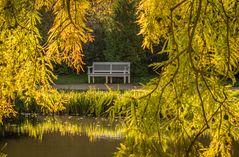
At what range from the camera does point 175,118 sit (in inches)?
67.4

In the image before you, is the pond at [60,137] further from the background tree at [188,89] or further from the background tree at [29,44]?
the background tree at [188,89]

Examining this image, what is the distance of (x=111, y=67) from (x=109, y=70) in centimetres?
14

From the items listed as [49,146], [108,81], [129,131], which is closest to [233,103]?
[129,131]

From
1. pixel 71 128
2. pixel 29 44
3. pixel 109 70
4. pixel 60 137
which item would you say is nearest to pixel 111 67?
pixel 109 70

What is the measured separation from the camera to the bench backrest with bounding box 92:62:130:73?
1357cm

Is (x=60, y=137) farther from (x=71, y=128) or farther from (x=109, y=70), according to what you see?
(x=109, y=70)

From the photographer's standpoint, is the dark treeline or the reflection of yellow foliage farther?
the dark treeline

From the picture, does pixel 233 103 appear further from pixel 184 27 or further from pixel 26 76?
pixel 26 76

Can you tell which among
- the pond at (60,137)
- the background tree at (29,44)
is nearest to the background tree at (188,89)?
the background tree at (29,44)

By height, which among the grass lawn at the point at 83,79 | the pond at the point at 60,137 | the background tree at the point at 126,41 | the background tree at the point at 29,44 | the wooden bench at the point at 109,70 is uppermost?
the background tree at the point at 126,41

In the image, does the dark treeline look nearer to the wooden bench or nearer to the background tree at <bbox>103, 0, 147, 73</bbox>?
the background tree at <bbox>103, 0, 147, 73</bbox>

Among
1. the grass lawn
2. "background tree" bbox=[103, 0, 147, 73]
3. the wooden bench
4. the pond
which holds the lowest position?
the pond

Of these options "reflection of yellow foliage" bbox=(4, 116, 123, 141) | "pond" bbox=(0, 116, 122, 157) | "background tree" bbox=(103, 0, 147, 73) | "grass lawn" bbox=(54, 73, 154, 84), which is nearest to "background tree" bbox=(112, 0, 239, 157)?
"pond" bbox=(0, 116, 122, 157)

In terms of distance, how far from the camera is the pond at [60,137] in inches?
273
